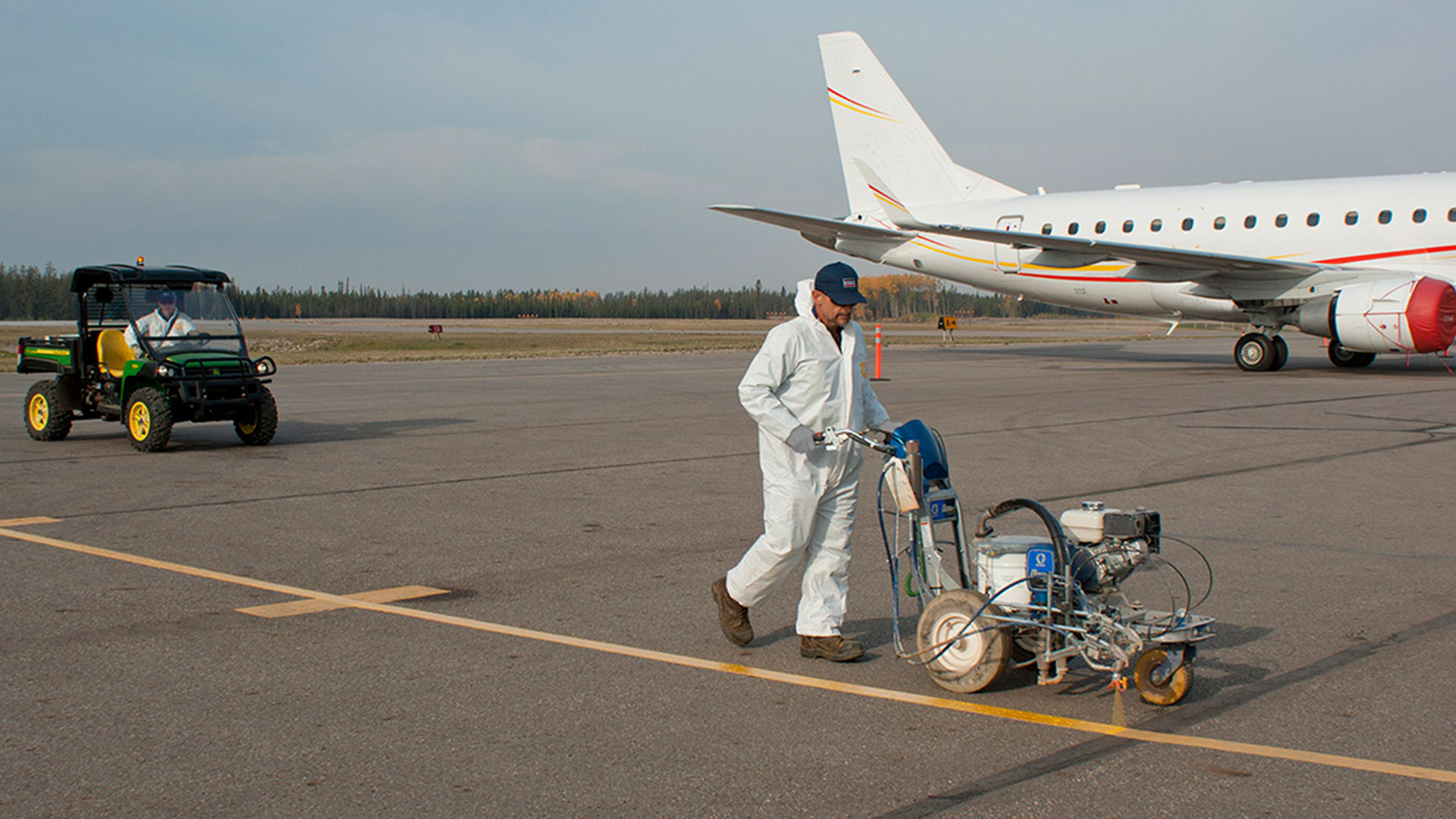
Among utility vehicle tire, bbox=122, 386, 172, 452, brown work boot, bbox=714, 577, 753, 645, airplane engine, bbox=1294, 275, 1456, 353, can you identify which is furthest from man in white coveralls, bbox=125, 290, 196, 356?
airplane engine, bbox=1294, 275, 1456, 353

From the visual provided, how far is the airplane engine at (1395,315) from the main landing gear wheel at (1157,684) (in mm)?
20104

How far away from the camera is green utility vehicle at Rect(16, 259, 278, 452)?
42.6 feet

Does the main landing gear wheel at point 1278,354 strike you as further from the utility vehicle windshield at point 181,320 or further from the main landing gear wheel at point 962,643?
the main landing gear wheel at point 962,643

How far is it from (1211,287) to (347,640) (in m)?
23.4

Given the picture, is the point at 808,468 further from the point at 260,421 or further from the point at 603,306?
the point at 603,306

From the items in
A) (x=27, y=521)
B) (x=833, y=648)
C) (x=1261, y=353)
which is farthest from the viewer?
(x=1261, y=353)

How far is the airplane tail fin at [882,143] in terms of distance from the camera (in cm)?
3147

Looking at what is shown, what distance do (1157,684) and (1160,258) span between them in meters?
20.6

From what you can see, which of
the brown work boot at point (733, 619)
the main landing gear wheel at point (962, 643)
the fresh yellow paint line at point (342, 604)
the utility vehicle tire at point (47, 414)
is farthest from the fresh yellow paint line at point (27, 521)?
the main landing gear wheel at point (962, 643)

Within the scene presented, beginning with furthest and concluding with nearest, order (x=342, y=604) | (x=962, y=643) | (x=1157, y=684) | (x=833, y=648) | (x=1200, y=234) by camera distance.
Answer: (x=1200, y=234) → (x=342, y=604) → (x=833, y=648) → (x=962, y=643) → (x=1157, y=684)

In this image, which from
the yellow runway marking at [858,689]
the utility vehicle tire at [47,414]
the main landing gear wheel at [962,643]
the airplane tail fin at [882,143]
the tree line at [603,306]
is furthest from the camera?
the tree line at [603,306]

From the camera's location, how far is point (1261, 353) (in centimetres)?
2497

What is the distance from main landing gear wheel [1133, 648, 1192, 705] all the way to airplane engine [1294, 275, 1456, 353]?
20104mm

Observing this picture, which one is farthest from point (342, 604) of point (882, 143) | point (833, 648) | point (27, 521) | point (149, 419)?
point (882, 143)
